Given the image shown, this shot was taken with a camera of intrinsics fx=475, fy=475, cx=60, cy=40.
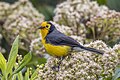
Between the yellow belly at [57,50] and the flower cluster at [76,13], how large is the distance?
0.95 m

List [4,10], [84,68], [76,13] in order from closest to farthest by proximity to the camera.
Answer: [84,68] → [76,13] → [4,10]

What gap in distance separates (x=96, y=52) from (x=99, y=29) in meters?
1.78

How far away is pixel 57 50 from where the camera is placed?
4.96m

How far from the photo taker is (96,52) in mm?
3963

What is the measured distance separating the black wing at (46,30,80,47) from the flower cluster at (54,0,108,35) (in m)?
0.80

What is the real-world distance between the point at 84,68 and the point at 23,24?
265 cm

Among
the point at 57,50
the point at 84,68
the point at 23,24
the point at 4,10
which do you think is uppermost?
the point at 4,10

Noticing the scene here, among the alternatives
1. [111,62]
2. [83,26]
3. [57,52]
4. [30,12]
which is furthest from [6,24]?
[111,62]

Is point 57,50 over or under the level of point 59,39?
under

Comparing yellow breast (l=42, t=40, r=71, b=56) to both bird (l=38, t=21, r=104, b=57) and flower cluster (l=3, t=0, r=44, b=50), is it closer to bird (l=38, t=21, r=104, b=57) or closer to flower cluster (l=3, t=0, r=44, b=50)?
bird (l=38, t=21, r=104, b=57)

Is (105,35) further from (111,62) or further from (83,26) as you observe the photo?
(111,62)

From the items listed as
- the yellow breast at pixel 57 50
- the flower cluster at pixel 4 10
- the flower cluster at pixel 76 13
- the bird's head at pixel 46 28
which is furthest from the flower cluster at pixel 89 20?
the flower cluster at pixel 4 10

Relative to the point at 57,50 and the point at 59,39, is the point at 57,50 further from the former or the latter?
the point at 59,39

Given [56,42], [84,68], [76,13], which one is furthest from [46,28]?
[84,68]
